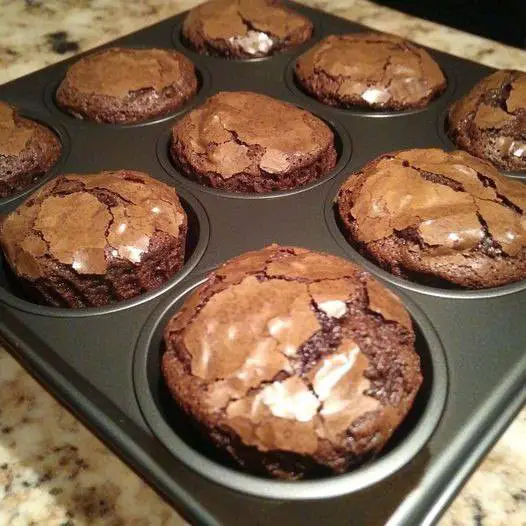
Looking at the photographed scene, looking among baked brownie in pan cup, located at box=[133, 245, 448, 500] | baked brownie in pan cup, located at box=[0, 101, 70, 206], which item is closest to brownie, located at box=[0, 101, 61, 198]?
baked brownie in pan cup, located at box=[0, 101, 70, 206]

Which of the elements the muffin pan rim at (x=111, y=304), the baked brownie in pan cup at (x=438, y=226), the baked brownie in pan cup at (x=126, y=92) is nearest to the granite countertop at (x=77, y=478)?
the muffin pan rim at (x=111, y=304)

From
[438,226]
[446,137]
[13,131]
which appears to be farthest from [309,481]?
[13,131]

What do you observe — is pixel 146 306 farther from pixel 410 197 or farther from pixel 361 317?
pixel 410 197

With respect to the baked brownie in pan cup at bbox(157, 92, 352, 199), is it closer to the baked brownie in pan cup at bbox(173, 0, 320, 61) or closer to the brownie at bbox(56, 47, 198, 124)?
the brownie at bbox(56, 47, 198, 124)

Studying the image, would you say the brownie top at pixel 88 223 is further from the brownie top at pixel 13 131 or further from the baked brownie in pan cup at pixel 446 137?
the baked brownie in pan cup at pixel 446 137

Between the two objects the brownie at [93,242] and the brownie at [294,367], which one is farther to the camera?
the brownie at [93,242]

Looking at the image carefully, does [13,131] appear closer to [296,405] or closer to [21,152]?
→ [21,152]

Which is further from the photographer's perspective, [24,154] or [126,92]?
[126,92]
